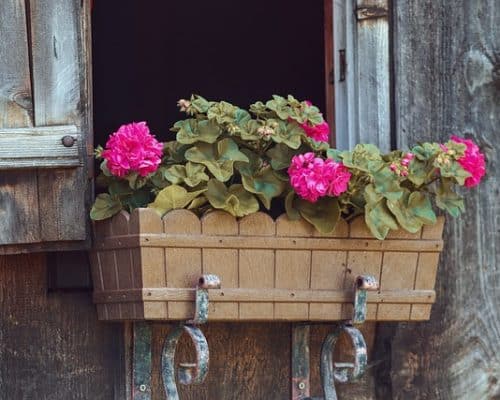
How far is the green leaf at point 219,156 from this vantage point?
2.45m

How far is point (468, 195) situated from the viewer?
9.20 feet

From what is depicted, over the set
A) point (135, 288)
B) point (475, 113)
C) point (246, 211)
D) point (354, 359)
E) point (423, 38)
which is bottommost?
point (354, 359)

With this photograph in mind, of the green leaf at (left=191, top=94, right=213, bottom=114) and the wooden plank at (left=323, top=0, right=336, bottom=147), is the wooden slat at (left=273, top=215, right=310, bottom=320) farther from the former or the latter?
the wooden plank at (left=323, top=0, right=336, bottom=147)

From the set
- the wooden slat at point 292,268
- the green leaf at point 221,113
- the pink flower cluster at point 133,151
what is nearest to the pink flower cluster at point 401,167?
the wooden slat at point 292,268

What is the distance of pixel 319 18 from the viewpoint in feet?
17.1

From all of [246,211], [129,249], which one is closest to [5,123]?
[129,249]

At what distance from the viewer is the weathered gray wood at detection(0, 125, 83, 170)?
8.05 ft

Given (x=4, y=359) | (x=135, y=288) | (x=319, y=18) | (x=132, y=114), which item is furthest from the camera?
(x=132, y=114)

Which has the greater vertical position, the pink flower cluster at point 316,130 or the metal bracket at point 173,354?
the pink flower cluster at point 316,130

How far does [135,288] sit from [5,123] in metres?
0.44

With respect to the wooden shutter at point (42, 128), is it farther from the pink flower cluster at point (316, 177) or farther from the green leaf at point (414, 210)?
the green leaf at point (414, 210)

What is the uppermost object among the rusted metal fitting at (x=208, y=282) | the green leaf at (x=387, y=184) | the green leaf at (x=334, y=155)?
the green leaf at (x=334, y=155)

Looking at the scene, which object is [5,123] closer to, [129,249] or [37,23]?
[37,23]

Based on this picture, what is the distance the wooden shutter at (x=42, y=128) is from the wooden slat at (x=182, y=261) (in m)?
0.22
